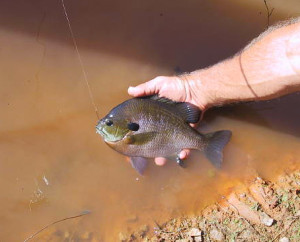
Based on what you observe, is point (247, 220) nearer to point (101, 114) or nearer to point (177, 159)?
point (177, 159)

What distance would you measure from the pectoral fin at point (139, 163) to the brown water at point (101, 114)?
97mm

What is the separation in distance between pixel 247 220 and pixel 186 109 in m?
1.20

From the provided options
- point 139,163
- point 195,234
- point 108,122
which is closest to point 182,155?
point 139,163

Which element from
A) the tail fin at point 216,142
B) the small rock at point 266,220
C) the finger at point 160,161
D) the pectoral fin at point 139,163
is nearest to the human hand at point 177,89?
the finger at point 160,161

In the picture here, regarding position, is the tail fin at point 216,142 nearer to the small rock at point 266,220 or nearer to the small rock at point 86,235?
the small rock at point 266,220

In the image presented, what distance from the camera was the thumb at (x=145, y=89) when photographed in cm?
387

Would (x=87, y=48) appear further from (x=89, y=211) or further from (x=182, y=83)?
(x=89, y=211)

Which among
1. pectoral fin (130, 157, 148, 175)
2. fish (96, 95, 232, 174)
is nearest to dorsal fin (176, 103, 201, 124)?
fish (96, 95, 232, 174)

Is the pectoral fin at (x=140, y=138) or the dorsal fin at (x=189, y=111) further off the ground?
the dorsal fin at (x=189, y=111)

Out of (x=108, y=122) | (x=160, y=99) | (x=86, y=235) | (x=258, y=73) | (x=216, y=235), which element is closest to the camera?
(x=108, y=122)

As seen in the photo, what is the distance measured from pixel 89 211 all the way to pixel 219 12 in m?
2.42

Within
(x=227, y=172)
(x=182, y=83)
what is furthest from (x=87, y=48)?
(x=227, y=172)

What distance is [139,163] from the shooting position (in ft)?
13.1

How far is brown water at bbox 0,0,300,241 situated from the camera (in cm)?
405
